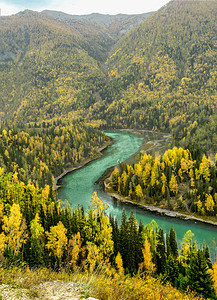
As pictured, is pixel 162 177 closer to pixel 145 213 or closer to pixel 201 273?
pixel 145 213

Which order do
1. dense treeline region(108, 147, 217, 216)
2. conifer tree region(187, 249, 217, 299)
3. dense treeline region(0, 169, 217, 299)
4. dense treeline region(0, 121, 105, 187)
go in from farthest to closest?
1. dense treeline region(0, 121, 105, 187)
2. dense treeline region(108, 147, 217, 216)
3. dense treeline region(0, 169, 217, 299)
4. conifer tree region(187, 249, 217, 299)

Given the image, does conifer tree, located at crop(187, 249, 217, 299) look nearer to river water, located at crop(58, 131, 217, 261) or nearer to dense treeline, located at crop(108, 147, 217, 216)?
river water, located at crop(58, 131, 217, 261)

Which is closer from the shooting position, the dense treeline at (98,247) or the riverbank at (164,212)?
the dense treeline at (98,247)

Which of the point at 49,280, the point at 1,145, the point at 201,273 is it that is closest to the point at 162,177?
the point at 201,273

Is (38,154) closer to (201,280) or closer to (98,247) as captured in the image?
(98,247)

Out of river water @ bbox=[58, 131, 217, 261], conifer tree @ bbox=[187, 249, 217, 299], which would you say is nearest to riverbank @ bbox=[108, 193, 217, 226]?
river water @ bbox=[58, 131, 217, 261]

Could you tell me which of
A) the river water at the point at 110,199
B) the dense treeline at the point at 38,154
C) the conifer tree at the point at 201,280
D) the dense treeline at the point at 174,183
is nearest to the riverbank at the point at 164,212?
the river water at the point at 110,199

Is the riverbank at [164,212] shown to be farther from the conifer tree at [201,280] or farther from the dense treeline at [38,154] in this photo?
the dense treeline at [38,154]
